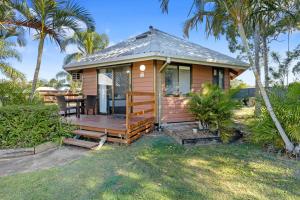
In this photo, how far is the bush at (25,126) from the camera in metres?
5.62

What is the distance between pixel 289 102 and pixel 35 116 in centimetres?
668

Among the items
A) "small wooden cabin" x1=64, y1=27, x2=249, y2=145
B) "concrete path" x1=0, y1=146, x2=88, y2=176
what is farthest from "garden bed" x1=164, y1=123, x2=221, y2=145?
"concrete path" x1=0, y1=146, x2=88, y2=176

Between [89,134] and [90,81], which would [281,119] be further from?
[90,81]

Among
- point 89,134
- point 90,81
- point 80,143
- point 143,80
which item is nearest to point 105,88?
point 90,81

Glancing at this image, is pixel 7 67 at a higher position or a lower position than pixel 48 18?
lower

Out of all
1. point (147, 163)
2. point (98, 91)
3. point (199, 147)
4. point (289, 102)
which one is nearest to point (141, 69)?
point (98, 91)

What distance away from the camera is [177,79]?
836 cm

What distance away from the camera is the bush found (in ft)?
18.4

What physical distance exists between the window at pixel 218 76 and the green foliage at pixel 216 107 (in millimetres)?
2752

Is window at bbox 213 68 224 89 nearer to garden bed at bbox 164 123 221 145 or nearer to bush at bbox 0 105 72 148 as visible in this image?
garden bed at bbox 164 123 221 145

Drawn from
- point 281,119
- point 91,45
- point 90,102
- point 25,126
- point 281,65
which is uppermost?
point 91,45

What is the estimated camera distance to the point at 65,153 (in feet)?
17.9

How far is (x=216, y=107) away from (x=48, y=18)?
605cm

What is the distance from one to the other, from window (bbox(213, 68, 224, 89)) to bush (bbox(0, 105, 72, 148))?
6.84 meters
